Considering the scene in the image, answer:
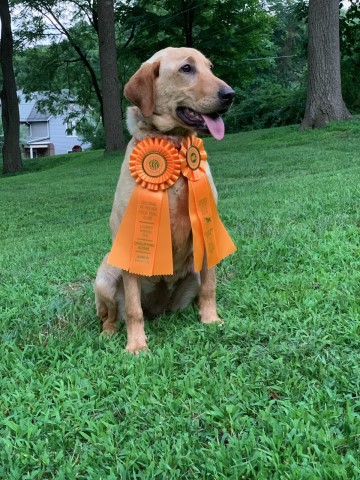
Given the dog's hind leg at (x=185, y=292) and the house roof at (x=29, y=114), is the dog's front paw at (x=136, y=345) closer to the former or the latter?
the dog's hind leg at (x=185, y=292)

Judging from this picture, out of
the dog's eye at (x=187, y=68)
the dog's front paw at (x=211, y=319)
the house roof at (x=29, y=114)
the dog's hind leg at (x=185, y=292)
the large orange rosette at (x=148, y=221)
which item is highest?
the house roof at (x=29, y=114)

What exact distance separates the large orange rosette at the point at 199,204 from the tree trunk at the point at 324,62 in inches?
455

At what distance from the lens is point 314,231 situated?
4418 millimetres

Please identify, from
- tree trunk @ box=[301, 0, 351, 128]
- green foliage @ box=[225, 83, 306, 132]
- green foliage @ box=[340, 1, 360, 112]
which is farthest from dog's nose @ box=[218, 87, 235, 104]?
green foliage @ box=[225, 83, 306, 132]

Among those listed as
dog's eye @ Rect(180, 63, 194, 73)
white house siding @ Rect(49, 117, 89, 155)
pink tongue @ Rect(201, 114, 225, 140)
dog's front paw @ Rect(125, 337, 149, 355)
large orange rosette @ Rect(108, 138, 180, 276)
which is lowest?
dog's front paw @ Rect(125, 337, 149, 355)

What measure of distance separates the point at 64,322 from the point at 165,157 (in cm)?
125

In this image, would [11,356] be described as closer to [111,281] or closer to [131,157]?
[111,281]

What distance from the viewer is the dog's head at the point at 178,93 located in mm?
2840

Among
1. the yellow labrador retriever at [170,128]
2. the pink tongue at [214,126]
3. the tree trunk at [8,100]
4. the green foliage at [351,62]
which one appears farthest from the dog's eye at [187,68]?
the tree trunk at [8,100]

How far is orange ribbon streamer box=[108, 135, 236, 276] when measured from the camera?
286 cm

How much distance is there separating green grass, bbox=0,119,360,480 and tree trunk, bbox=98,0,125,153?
504 inches

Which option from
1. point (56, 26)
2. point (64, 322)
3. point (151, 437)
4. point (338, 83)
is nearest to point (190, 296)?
point (64, 322)

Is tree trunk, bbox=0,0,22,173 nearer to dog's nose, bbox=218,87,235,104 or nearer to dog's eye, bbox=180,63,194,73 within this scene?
dog's eye, bbox=180,63,194,73

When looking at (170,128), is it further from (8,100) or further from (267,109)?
(267,109)
